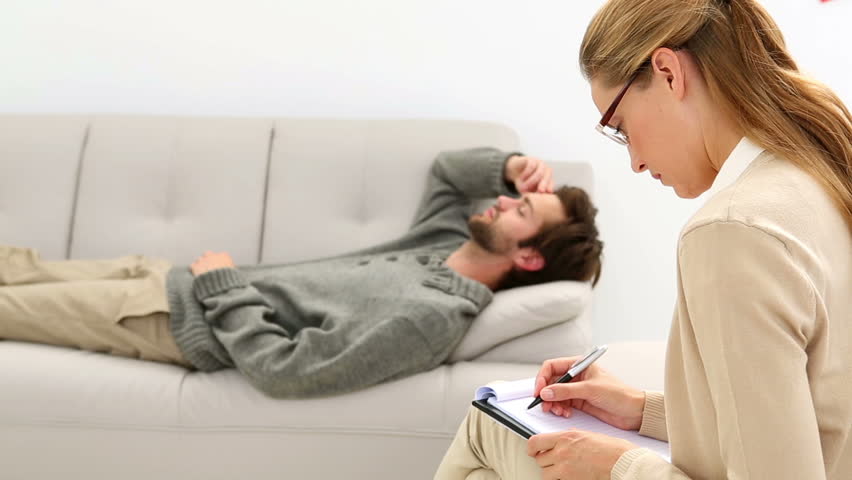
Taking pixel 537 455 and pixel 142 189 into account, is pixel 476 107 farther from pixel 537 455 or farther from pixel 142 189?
pixel 537 455

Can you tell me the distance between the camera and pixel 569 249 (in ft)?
7.19

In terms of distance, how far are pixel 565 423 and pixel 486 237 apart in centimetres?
104

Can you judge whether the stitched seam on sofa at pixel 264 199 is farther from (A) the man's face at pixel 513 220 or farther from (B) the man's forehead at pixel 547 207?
(B) the man's forehead at pixel 547 207

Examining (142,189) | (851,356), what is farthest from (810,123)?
(142,189)

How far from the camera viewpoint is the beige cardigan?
0.78 metres

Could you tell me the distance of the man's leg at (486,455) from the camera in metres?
1.19

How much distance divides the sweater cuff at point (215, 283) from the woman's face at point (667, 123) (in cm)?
131

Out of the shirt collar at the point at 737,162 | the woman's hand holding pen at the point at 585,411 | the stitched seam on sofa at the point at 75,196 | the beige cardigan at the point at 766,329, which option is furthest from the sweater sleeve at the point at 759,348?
the stitched seam on sofa at the point at 75,196

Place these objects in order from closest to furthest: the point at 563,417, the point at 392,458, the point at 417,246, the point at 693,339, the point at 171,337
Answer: the point at 693,339 → the point at 563,417 → the point at 392,458 → the point at 171,337 → the point at 417,246

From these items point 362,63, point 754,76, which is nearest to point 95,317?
point 362,63

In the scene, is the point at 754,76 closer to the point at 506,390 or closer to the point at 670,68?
the point at 670,68

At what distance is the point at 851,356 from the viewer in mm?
872

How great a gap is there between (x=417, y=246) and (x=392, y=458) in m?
0.73

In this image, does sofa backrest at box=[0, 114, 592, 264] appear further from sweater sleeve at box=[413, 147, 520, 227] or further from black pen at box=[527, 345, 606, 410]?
black pen at box=[527, 345, 606, 410]
